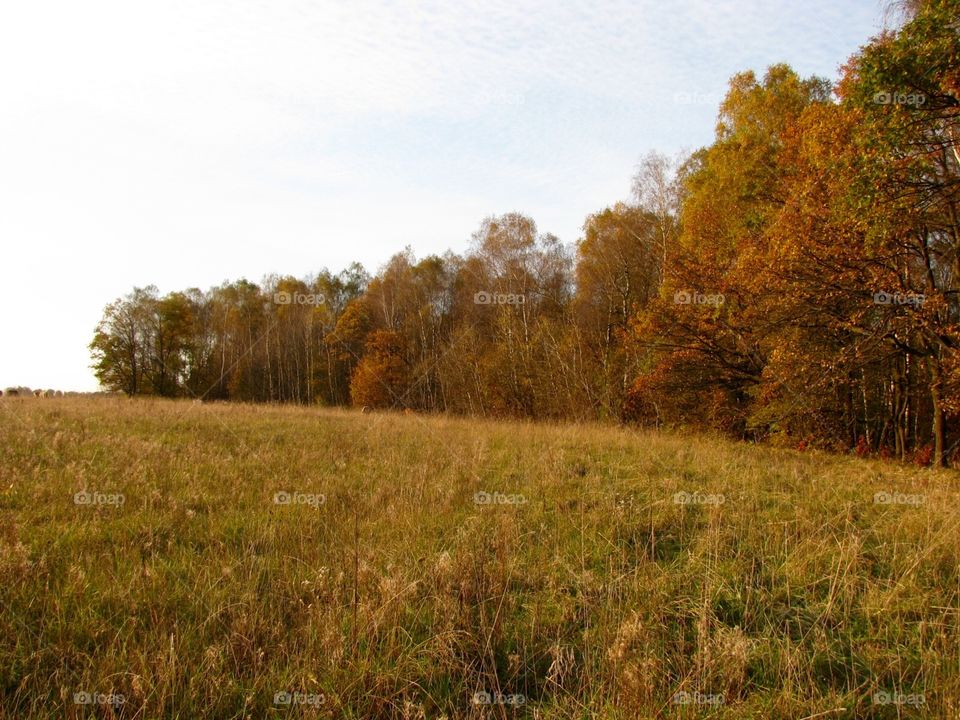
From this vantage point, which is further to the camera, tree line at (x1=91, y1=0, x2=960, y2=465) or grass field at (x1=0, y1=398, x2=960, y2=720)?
tree line at (x1=91, y1=0, x2=960, y2=465)

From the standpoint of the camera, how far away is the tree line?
→ 10094mm

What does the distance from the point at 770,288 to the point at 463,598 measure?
13458mm

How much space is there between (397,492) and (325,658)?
3388mm

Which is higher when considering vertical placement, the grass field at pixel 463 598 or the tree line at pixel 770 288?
the tree line at pixel 770 288

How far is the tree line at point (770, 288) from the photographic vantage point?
10094mm

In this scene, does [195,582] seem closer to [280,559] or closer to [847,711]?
[280,559]

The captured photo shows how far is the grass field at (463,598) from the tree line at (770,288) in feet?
22.8

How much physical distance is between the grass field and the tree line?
6.94 metres

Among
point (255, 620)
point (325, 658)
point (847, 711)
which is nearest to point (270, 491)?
point (255, 620)

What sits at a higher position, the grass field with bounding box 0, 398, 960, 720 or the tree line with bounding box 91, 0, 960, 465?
the tree line with bounding box 91, 0, 960, 465

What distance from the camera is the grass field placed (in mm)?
2914

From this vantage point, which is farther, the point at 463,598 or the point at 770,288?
the point at 770,288

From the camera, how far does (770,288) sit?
14.3 m

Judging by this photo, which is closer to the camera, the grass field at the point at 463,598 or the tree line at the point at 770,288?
the grass field at the point at 463,598
